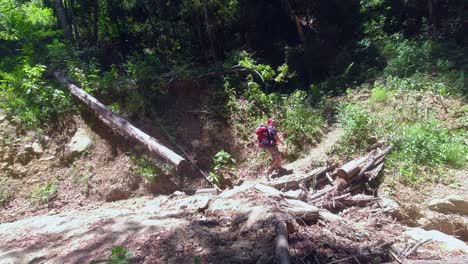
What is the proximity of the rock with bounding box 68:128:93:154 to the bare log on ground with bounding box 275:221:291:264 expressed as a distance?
724 centimetres

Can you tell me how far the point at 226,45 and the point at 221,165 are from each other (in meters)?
5.75

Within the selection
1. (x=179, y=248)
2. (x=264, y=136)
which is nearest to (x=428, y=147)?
(x=264, y=136)

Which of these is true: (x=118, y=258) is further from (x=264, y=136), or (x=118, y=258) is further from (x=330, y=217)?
(x=264, y=136)

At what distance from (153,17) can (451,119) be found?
1077 cm

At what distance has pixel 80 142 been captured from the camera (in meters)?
11.1

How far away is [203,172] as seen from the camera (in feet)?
35.2

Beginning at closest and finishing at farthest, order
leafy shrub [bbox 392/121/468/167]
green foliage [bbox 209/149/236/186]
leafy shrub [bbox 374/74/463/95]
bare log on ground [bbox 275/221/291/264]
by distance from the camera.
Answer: bare log on ground [bbox 275/221/291/264] → leafy shrub [bbox 392/121/468/167] → green foliage [bbox 209/149/236/186] → leafy shrub [bbox 374/74/463/95]

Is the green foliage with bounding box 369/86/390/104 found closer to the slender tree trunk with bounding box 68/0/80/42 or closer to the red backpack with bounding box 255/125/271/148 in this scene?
the red backpack with bounding box 255/125/271/148

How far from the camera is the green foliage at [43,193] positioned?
32.3ft

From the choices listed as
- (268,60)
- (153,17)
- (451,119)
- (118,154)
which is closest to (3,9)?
(153,17)

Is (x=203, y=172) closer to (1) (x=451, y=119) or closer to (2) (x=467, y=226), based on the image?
(2) (x=467, y=226)

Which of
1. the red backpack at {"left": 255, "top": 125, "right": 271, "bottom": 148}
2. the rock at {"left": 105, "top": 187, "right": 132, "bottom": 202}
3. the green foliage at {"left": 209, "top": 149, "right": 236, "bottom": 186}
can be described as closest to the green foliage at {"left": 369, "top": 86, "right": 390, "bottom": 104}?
the red backpack at {"left": 255, "top": 125, "right": 271, "bottom": 148}

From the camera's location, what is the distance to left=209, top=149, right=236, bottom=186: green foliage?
33.7ft

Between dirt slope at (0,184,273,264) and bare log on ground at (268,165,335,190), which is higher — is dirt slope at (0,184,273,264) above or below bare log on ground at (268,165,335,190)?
above
